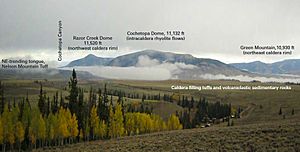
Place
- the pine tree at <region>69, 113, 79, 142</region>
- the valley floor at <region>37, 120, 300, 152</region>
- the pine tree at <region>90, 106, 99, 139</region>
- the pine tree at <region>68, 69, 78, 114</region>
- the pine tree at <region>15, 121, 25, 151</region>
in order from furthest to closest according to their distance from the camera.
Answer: the pine tree at <region>90, 106, 99, 139</region>, the pine tree at <region>68, 69, 78, 114</region>, the pine tree at <region>69, 113, 79, 142</region>, the pine tree at <region>15, 121, 25, 151</region>, the valley floor at <region>37, 120, 300, 152</region>

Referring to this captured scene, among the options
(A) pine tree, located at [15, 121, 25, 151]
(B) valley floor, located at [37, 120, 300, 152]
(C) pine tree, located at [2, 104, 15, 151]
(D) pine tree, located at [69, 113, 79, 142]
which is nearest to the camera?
(B) valley floor, located at [37, 120, 300, 152]

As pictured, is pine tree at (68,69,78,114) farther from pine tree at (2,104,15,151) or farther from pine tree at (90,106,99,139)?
pine tree at (2,104,15,151)

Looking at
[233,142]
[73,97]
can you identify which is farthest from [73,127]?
[233,142]

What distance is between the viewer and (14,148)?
68500 mm

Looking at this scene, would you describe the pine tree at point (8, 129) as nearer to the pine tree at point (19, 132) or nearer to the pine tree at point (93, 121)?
the pine tree at point (19, 132)

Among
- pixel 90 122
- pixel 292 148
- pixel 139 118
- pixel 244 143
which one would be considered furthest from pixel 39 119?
pixel 292 148

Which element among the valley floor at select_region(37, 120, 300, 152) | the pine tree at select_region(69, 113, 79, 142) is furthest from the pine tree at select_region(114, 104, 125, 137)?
the valley floor at select_region(37, 120, 300, 152)

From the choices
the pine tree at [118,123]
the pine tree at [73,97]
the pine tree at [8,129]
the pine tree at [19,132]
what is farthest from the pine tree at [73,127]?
the pine tree at [8,129]

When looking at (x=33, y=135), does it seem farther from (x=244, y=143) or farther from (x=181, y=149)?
(x=244, y=143)

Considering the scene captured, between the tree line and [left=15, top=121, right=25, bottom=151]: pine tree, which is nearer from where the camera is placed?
[left=15, top=121, right=25, bottom=151]: pine tree

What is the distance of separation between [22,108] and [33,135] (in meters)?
7.79

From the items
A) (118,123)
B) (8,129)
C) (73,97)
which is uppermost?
(73,97)

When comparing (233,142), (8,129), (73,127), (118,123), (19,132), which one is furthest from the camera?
(118,123)

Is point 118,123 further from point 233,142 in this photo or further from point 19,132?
point 233,142
